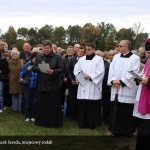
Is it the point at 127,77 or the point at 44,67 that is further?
the point at 44,67

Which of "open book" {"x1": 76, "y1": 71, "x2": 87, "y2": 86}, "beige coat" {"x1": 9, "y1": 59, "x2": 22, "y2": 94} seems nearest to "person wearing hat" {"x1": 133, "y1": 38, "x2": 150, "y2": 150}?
"open book" {"x1": 76, "y1": 71, "x2": 87, "y2": 86}

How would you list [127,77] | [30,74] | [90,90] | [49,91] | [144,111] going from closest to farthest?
1. [144,111]
2. [127,77]
3. [49,91]
4. [90,90]
5. [30,74]

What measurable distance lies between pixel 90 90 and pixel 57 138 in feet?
5.81

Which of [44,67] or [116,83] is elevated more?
[44,67]

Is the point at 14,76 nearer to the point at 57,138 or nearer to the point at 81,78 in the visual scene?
the point at 81,78

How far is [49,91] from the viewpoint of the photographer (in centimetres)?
917

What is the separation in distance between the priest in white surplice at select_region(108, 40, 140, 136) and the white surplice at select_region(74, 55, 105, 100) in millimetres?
840

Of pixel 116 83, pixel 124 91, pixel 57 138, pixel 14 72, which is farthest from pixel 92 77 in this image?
pixel 14 72

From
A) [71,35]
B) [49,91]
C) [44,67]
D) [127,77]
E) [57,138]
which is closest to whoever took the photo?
[57,138]

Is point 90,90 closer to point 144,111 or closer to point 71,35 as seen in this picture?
point 144,111

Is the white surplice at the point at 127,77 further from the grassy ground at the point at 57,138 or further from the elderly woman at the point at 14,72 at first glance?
the elderly woman at the point at 14,72

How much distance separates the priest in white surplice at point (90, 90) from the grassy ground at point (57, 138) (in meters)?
0.29

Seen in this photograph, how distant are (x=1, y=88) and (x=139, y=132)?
5070mm

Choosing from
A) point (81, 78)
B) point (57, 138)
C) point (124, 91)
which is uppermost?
point (81, 78)
